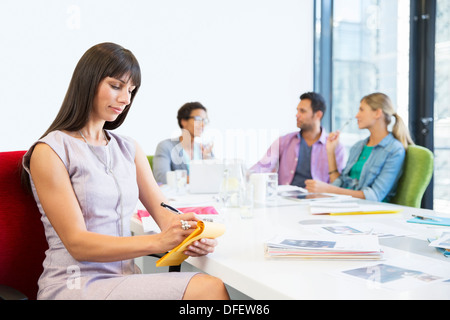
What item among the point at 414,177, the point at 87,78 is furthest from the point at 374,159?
the point at 87,78

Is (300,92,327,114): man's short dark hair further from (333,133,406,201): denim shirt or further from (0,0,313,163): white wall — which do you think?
(0,0,313,163): white wall

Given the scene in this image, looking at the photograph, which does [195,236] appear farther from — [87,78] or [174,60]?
[174,60]

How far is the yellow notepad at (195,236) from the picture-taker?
1.14 meters

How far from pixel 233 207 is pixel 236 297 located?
0.45m

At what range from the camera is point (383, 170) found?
2594mm

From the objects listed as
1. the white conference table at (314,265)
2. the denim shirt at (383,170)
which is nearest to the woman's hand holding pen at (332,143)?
the denim shirt at (383,170)

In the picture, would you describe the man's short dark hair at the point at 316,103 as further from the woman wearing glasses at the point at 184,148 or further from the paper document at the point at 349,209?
the paper document at the point at 349,209

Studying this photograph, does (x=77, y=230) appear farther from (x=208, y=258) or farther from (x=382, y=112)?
(x=382, y=112)

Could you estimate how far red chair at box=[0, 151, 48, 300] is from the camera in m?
1.29

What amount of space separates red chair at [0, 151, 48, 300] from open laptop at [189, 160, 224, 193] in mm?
1324

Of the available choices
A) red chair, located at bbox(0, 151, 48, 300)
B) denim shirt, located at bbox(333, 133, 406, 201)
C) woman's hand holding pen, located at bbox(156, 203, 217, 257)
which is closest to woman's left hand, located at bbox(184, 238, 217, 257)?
woman's hand holding pen, located at bbox(156, 203, 217, 257)

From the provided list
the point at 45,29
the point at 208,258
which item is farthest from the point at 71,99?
the point at 45,29

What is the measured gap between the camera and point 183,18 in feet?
14.7

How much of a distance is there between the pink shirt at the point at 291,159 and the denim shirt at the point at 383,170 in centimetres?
57
